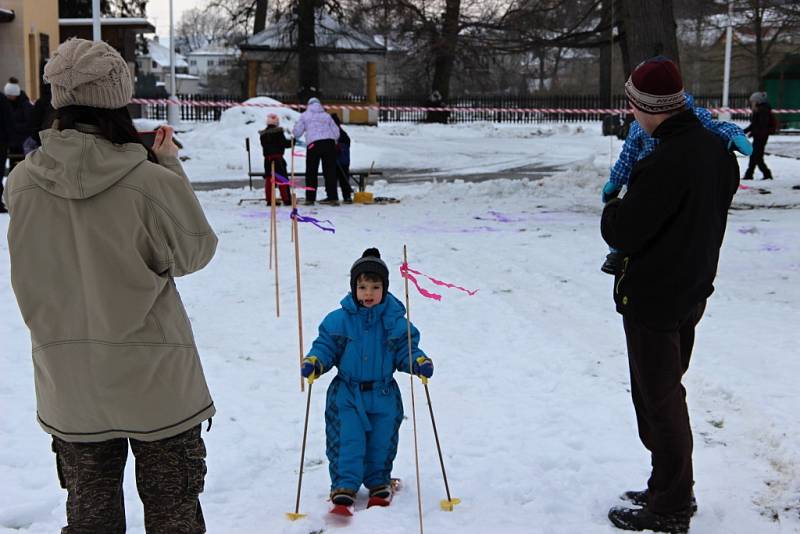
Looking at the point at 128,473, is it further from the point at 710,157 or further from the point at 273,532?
the point at 710,157

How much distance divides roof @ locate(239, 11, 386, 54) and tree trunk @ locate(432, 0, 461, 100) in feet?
8.86

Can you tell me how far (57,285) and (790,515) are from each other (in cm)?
308

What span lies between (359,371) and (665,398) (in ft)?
4.21

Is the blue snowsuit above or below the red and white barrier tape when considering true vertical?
below

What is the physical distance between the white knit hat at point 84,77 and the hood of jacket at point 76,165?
0.11 meters

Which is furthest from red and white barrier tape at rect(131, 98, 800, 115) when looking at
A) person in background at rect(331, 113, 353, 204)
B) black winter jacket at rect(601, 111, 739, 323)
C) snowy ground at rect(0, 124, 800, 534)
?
black winter jacket at rect(601, 111, 739, 323)

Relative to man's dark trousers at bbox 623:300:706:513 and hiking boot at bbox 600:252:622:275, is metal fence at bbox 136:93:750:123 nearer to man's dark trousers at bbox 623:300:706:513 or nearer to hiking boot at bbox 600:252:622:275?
hiking boot at bbox 600:252:622:275

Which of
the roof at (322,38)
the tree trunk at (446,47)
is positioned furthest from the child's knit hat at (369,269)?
the roof at (322,38)

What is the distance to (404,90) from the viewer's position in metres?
58.1

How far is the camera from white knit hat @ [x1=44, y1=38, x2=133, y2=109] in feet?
8.86

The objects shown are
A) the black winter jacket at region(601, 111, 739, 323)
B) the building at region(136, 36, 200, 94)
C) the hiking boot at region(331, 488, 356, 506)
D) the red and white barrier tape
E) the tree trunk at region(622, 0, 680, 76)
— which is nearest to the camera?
the black winter jacket at region(601, 111, 739, 323)

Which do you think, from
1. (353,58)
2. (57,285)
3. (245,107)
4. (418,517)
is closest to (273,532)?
(418,517)

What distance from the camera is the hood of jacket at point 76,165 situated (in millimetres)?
2631

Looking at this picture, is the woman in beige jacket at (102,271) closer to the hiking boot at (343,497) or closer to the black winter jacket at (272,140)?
the hiking boot at (343,497)
